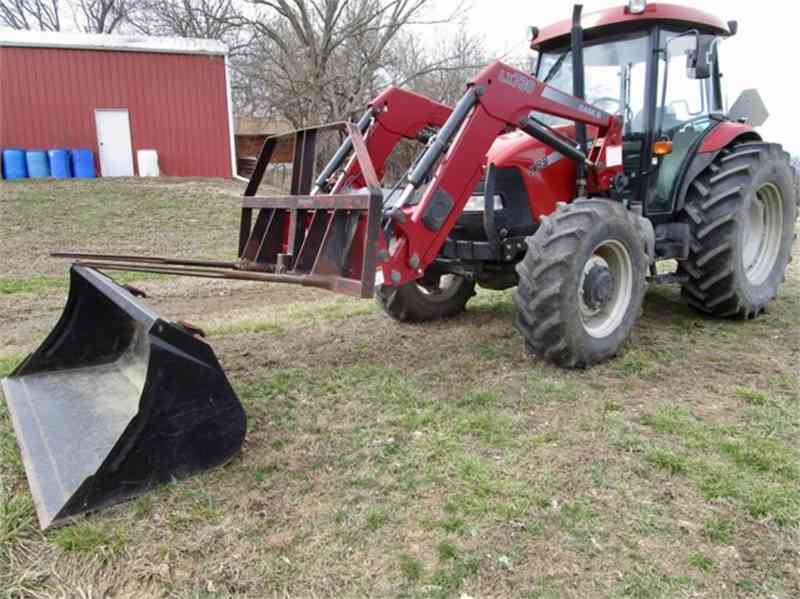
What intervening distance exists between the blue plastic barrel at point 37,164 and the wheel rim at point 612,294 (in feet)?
48.6

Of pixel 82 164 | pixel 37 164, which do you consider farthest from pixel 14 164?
pixel 82 164

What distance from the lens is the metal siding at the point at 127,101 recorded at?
593 inches

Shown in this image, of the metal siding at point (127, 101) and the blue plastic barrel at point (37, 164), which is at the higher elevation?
the metal siding at point (127, 101)

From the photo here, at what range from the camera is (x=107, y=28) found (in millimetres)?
30156

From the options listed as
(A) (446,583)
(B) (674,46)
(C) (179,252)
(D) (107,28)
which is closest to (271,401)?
(A) (446,583)

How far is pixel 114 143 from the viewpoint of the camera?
1602 centimetres

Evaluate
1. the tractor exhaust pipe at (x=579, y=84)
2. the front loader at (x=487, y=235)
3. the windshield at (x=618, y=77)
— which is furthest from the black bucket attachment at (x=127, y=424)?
the windshield at (x=618, y=77)

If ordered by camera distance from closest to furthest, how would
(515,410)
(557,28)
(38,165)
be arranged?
(515,410) < (557,28) < (38,165)

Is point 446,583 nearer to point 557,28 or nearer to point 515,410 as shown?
point 515,410

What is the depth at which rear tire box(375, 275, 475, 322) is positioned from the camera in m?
5.19

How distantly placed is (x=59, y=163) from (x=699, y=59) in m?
14.9

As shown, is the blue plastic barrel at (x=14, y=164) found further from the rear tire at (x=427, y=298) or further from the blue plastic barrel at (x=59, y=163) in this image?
the rear tire at (x=427, y=298)

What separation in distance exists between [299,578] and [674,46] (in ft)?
14.9

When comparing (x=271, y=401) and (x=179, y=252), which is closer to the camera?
(x=271, y=401)
